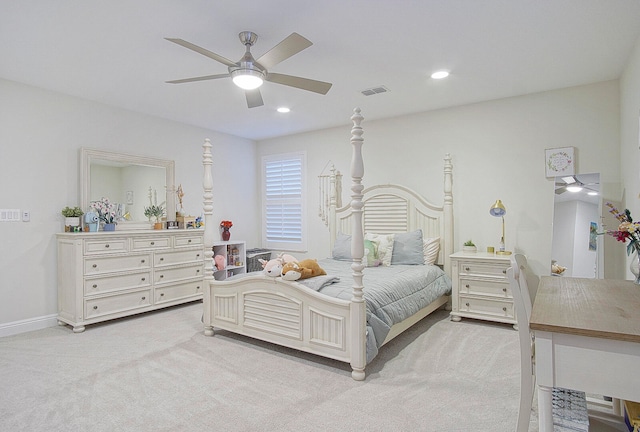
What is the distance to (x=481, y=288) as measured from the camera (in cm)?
400

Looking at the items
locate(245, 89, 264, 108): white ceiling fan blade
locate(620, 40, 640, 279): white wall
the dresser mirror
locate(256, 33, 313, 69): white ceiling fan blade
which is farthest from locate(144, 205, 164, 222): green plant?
locate(620, 40, 640, 279): white wall

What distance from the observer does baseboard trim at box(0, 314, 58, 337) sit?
3686 mm

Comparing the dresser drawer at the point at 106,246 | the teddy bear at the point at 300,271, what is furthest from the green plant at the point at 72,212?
the teddy bear at the point at 300,271

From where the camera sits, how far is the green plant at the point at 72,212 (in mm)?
3998

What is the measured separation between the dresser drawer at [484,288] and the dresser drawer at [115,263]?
3.68 meters

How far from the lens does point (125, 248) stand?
4.18m

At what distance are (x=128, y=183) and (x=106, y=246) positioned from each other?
0.96m

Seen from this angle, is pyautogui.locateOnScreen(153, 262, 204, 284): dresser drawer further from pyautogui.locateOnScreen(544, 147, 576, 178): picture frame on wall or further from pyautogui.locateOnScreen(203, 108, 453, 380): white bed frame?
pyautogui.locateOnScreen(544, 147, 576, 178): picture frame on wall


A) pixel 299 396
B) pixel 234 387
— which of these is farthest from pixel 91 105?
pixel 299 396

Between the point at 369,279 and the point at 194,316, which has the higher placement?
the point at 369,279

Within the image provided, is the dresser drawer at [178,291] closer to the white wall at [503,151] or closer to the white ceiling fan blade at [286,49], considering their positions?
the white wall at [503,151]

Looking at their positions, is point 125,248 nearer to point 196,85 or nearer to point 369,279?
point 196,85

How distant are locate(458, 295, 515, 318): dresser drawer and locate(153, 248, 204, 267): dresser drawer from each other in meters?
3.37

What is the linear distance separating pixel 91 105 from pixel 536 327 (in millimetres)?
4889
